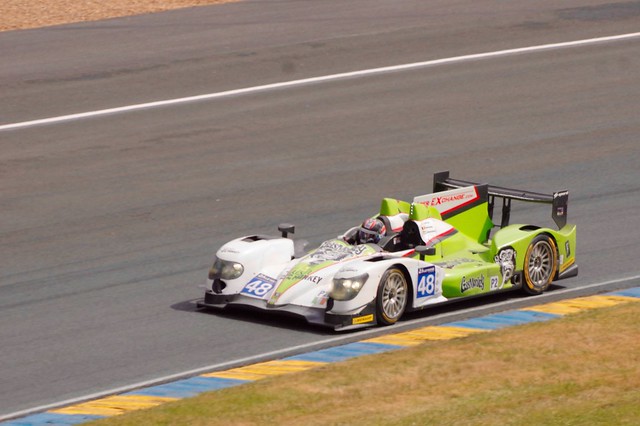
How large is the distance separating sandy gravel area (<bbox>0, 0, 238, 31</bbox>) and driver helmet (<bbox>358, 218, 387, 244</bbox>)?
15.3m

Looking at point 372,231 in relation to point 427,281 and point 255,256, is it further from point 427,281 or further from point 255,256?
point 255,256

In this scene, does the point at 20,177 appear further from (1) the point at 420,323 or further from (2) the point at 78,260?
(1) the point at 420,323

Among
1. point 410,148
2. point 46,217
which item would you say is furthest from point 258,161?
point 46,217

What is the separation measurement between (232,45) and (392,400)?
1578cm

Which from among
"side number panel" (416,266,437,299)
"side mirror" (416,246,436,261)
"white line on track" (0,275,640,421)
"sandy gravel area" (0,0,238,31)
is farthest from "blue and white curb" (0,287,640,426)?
"sandy gravel area" (0,0,238,31)

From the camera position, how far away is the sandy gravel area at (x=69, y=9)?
26.4 metres

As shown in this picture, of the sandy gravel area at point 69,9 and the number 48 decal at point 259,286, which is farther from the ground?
the sandy gravel area at point 69,9

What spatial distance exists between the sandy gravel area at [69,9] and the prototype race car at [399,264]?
14.8 metres

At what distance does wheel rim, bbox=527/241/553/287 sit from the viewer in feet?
41.8

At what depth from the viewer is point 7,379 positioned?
10.6 m

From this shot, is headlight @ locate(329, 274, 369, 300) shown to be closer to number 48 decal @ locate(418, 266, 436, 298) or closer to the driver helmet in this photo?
number 48 decal @ locate(418, 266, 436, 298)

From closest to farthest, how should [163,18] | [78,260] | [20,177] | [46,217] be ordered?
1. [78,260]
2. [46,217]
3. [20,177]
4. [163,18]

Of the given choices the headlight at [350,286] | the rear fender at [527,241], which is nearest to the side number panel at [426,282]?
the headlight at [350,286]

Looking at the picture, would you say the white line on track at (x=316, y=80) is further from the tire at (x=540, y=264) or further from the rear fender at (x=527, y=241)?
the tire at (x=540, y=264)
